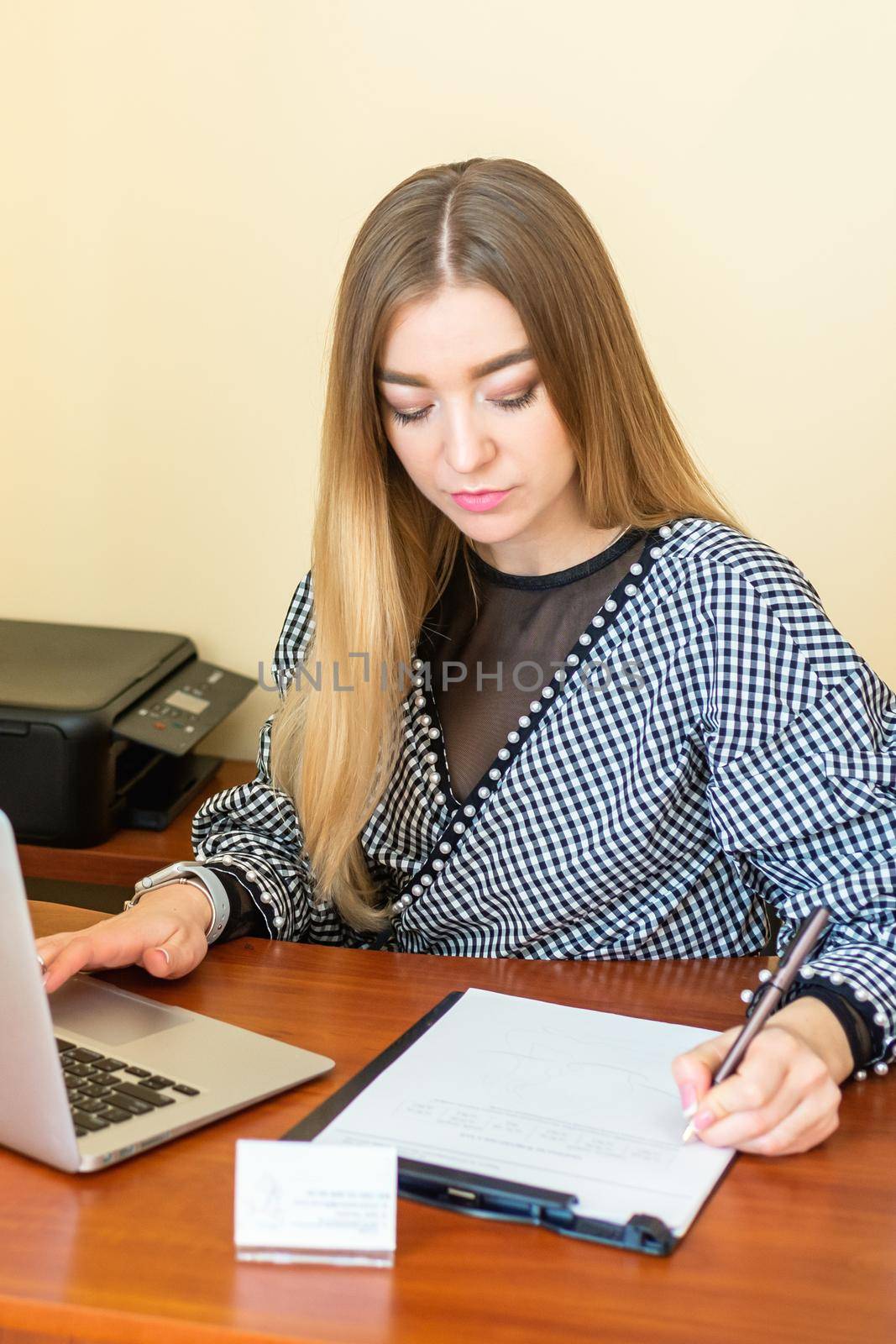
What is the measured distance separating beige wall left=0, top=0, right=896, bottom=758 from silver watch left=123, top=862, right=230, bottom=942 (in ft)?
3.04

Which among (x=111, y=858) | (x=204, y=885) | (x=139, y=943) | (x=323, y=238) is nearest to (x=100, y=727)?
(x=111, y=858)

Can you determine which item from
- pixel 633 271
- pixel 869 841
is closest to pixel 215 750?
pixel 633 271

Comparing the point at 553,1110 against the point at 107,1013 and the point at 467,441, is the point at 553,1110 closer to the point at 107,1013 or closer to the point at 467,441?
the point at 107,1013

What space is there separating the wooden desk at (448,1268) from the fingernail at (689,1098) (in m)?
0.04

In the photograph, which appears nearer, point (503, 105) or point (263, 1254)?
point (263, 1254)

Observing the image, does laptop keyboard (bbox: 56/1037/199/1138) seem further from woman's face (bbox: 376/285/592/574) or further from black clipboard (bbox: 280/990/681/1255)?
woman's face (bbox: 376/285/592/574)

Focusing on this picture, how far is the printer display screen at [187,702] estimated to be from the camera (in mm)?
1907

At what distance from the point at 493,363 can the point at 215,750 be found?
1158 millimetres

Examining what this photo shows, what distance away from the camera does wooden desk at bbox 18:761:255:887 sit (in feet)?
5.89

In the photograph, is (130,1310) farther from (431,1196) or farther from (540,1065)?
(540,1065)

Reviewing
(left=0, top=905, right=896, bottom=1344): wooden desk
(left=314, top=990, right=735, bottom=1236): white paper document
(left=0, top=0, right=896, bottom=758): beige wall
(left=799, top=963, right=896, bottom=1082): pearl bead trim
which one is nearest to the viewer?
(left=0, top=905, right=896, bottom=1344): wooden desk

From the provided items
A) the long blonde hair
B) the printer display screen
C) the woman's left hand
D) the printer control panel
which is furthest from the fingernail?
the printer display screen

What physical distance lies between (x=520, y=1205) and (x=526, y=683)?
683 millimetres

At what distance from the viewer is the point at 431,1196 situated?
80 cm
